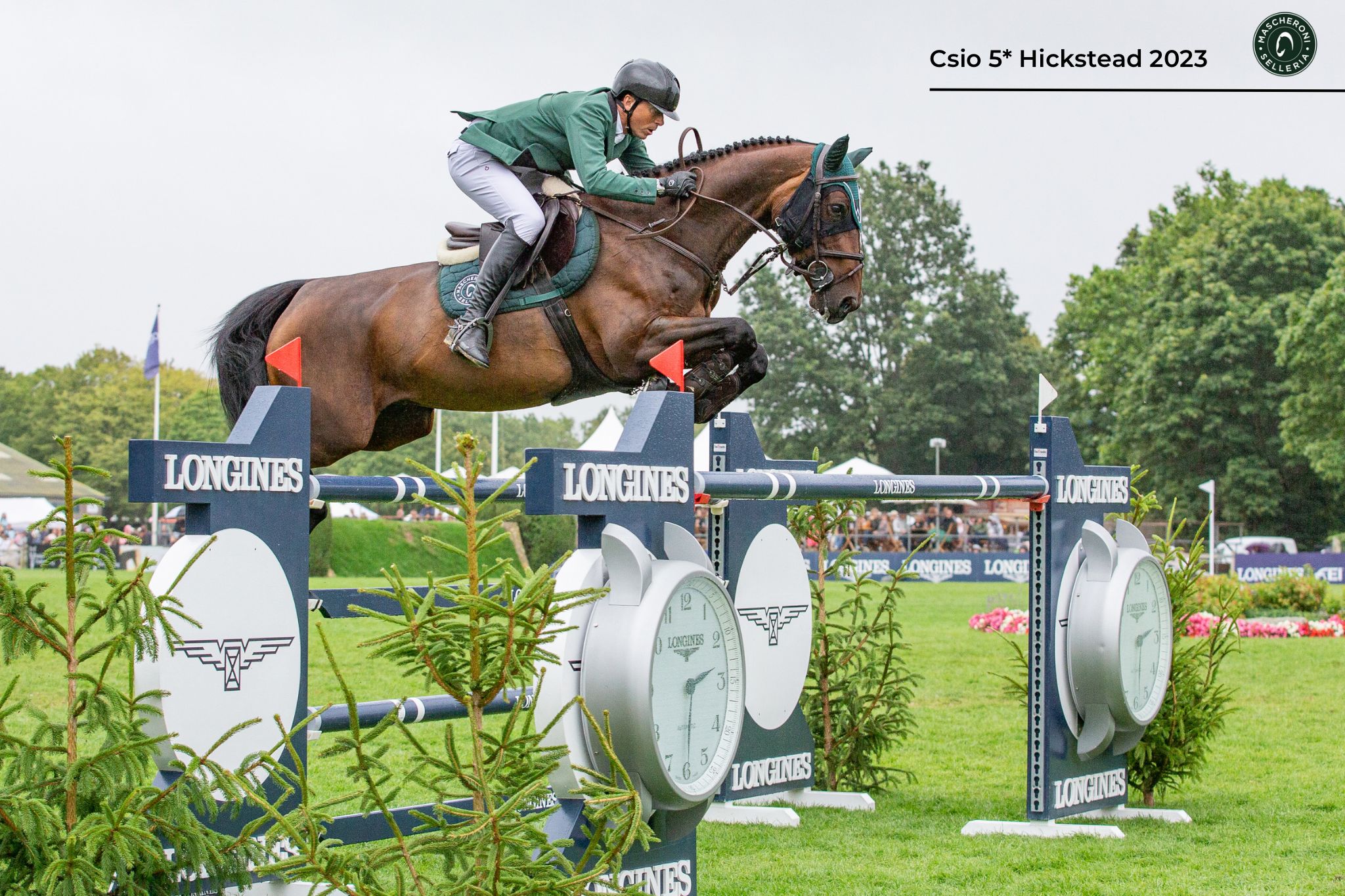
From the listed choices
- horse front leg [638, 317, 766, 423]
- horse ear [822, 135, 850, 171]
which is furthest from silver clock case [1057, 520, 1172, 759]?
horse ear [822, 135, 850, 171]

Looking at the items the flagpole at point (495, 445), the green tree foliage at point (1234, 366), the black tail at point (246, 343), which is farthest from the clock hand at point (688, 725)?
the green tree foliage at point (1234, 366)

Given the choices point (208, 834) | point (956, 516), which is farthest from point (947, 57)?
point (956, 516)

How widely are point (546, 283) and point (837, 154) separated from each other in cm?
120

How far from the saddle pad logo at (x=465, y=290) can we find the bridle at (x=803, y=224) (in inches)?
19.8

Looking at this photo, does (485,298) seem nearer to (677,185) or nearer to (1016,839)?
(677,185)

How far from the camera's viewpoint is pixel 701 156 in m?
5.51

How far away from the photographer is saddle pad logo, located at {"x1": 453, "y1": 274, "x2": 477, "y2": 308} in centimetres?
515

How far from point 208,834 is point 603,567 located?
3.34 ft

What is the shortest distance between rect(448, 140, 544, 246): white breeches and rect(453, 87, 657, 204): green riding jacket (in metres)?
0.04

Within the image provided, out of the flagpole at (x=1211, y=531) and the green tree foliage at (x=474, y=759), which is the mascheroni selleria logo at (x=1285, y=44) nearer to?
the flagpole at (x=1211, y=531)

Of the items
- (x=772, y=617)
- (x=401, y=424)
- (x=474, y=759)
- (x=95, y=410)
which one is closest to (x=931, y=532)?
(x=772, y=617)

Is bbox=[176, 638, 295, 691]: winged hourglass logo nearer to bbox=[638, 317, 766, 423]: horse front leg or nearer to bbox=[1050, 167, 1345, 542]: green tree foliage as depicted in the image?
bbox=[638, 317, 766, 423]: horse front leg

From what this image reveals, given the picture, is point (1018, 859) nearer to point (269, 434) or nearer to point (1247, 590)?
point (269, 434)

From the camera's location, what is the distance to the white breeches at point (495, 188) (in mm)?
5102
